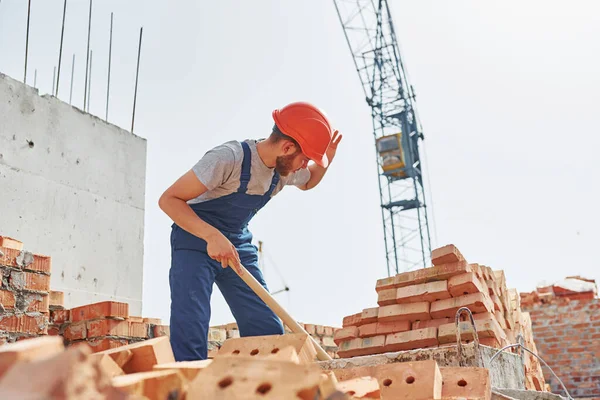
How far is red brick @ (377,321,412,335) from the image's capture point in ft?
13.4

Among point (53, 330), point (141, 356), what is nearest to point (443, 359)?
point (141, 356)

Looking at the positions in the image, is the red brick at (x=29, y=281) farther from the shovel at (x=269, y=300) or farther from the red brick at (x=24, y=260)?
the shovel at (x=269, y=300)

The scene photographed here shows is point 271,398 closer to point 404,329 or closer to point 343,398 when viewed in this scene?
point 343,398

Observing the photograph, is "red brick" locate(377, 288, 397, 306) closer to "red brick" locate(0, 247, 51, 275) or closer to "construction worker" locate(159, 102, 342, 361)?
"construction worker" locate(159, 102, 342, 361)

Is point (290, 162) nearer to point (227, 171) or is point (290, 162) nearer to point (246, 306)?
point (227, 171)

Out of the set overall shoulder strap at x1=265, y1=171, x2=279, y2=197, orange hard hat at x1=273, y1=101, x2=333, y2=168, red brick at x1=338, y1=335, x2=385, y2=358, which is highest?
orange hard hat at x1=273, y1=101, x2=333, y2=168

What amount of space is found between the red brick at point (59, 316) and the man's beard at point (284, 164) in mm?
2161

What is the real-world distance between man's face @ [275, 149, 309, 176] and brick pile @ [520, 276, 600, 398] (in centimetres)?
793

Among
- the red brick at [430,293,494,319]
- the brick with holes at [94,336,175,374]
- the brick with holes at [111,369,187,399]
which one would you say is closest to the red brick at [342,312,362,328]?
the red brick at [430,293,494,319]

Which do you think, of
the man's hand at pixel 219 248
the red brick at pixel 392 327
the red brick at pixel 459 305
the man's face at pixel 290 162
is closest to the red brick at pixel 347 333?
the red brick at pixel 392 327

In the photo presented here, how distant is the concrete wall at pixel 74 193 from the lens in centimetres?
514

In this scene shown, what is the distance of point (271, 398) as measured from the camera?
1358 millimetres

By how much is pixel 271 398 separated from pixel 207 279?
172 centimetres

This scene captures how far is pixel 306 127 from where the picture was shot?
118 inches
